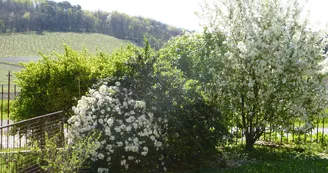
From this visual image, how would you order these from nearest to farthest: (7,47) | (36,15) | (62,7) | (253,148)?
Answer: (253,148) → (7,47) → (36,15) → (62,7)

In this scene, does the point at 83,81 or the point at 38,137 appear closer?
the point at 38,137

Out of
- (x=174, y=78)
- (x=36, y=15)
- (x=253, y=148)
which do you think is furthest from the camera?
(x=36, y=15)

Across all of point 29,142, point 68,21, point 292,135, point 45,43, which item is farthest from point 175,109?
point 68,21

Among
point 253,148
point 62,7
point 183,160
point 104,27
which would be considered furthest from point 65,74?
point 62,7

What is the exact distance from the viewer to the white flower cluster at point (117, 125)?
26.3ft

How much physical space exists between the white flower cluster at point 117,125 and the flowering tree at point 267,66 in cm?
267

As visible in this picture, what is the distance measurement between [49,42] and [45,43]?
0.97 meters

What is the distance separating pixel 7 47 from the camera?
70.1 meters

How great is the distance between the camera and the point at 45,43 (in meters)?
76.8

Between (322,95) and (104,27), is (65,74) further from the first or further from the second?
(104,27)

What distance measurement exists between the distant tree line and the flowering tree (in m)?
73.8

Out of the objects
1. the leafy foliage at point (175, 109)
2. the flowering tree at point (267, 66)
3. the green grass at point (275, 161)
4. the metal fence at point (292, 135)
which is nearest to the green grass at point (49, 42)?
the metal fence at point (292, 135)

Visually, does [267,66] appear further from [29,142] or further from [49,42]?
[49,42]

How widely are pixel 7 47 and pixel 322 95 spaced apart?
2677 inches
